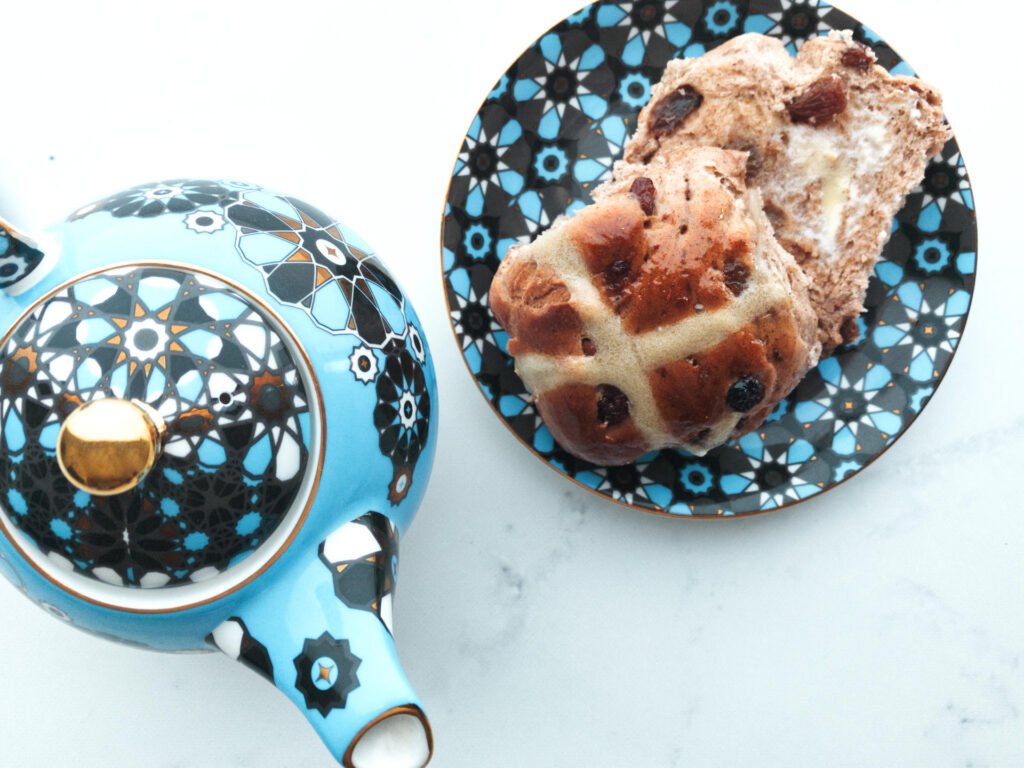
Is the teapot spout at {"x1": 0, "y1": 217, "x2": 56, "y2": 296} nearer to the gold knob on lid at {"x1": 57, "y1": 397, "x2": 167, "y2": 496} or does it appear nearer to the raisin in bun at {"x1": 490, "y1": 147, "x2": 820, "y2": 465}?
the gold knob on lid at {"x1": 57, "y1": 397, "x2": 167, "y2": 496}

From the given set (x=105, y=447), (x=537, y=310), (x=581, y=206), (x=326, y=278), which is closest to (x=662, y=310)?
(x=537, y=310)

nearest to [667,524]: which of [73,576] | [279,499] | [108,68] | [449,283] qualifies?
[449,283]

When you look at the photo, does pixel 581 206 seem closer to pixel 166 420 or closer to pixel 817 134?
pixel 817 134

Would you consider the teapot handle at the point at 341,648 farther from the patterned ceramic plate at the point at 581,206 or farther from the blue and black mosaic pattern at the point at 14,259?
the patterned ceramic plate at the point at 581,206

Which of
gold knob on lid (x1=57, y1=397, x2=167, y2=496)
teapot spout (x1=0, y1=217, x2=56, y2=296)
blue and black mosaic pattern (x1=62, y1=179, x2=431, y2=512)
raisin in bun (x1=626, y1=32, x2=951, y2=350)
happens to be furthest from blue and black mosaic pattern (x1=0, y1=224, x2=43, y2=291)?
raisin in bun (x1=626, y1=32, x2=951, y2=350)

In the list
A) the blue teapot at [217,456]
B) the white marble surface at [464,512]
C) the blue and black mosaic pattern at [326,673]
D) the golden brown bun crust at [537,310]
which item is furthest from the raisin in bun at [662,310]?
the blue and black mosaic pattern at [326,673]

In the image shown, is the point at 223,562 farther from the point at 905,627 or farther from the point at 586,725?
the point at 905,627
